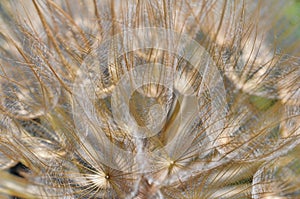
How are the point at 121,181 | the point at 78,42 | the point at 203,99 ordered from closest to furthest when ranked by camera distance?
1. the point at 121,181
2. the point at 203,99
3. the point at 78,42

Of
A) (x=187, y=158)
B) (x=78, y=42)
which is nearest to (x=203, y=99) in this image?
(x=187, y=158)

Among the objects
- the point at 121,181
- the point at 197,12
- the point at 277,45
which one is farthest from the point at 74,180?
the point at 277,45

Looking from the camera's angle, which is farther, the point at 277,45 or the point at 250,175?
the point at 277,45

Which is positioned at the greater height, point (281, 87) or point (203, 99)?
point (281, 87)

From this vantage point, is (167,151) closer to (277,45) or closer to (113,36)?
(113,36)

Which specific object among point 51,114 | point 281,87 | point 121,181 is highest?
point 281,87

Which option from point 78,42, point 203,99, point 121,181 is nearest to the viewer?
point 121,181
